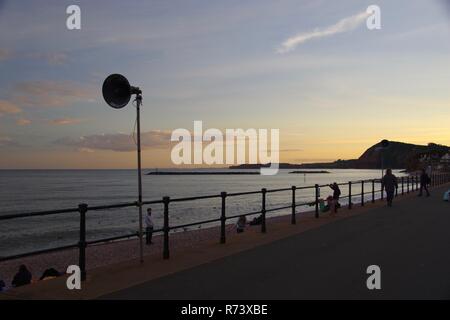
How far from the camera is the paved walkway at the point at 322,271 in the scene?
619cm

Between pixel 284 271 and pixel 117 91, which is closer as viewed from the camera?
pixel 284 271

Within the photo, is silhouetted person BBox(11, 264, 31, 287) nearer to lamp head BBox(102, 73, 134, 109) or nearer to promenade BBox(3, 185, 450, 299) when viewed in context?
promenade BBox(3, 185, 450, 299)

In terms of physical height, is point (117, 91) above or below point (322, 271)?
above

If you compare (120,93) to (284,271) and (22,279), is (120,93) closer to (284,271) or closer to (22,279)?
(284,271)

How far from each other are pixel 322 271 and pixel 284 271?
1.90 feet

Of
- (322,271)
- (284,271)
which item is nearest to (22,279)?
(284,271)

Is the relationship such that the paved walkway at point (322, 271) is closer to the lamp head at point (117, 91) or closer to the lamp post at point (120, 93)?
the lamp post at point (120, 93)

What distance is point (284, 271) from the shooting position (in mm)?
7500

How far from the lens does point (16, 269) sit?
1797 centimetres

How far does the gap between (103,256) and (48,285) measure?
11.6 metres

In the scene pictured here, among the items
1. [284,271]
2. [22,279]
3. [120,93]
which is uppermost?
[120,93]

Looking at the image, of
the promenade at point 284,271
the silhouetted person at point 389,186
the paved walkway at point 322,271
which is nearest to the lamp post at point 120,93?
the promenade at point 284,271
